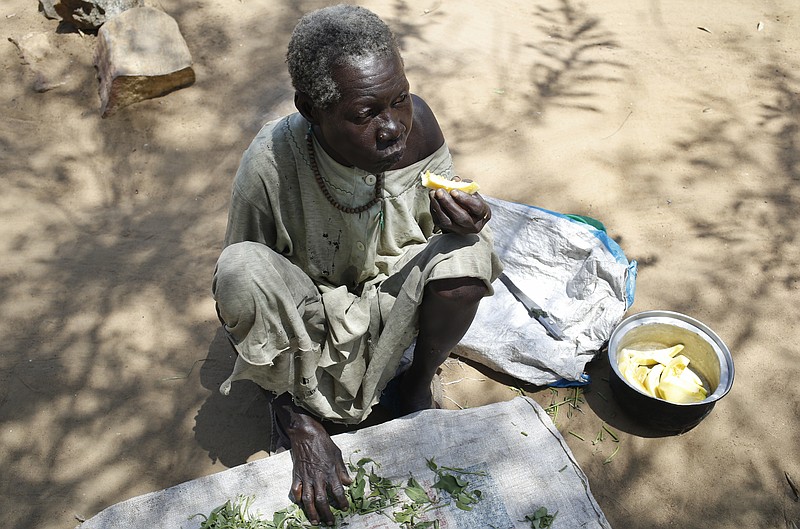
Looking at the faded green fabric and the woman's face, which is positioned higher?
the woman's face

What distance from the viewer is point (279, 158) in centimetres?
210

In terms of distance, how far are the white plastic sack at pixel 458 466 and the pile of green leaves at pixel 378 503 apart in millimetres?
20

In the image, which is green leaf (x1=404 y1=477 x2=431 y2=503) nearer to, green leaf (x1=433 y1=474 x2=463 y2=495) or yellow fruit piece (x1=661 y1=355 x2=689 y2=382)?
green leaf (x1=433 y1=474 x2=463 y2=495)

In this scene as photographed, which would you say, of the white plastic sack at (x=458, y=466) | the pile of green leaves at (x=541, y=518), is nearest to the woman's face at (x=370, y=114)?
the white plastic sack at (x=458, y=466)

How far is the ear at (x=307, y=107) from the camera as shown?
1921 millimetres

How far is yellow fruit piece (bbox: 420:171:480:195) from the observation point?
2.05 metres

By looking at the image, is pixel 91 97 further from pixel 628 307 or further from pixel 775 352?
pixel 775 352

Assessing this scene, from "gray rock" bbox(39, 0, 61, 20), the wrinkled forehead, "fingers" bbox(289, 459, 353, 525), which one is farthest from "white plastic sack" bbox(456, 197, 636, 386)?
"gray rock" bbox(39, 0, 61, 20)

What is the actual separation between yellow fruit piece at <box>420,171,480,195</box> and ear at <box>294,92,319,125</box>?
0.36 m

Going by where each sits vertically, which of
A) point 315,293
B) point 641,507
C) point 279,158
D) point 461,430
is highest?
point 279,158

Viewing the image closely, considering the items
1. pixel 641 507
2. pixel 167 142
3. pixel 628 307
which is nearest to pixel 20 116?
pixel 167 142

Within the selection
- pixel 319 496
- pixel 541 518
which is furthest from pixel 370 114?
pixel 541 518

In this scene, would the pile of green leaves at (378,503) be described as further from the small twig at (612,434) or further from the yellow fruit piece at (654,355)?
the yellow fruit piece at (654,355)

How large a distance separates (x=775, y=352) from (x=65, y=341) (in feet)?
9.26
